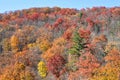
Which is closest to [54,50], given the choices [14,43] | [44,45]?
[44,45]

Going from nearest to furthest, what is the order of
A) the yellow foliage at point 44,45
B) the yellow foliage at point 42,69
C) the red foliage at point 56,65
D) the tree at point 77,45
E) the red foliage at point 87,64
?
1. the red foliage at point 87,64
2. the tree at point 77,45
3. the red foliage at point 56,65
4. the yellow foliage at point 42,69
5. the yellow foliage at point 44,45

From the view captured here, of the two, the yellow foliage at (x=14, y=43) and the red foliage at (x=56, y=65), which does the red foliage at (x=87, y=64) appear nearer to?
the red foliage at (x=56, y=65)

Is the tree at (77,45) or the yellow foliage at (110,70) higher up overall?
the tree at (77,45)

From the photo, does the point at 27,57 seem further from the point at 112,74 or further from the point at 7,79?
the point at 112,74

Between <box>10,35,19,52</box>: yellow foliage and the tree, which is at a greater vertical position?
the tree

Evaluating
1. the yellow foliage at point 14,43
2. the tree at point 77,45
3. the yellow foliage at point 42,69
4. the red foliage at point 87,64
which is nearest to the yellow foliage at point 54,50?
the yellow foliage at point 42,69

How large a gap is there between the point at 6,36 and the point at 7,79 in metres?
89.5

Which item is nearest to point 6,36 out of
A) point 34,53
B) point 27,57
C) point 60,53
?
point 34,53

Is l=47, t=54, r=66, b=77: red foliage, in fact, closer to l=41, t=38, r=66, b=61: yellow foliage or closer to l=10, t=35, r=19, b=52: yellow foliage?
l=41, t=38, r=66, b=61: yellow foliage

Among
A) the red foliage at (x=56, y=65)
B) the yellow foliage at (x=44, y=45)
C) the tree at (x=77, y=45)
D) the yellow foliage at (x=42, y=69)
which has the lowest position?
the yellow foliage at (x=42, y=69)

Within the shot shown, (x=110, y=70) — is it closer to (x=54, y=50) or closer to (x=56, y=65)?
(x=56, y=65)

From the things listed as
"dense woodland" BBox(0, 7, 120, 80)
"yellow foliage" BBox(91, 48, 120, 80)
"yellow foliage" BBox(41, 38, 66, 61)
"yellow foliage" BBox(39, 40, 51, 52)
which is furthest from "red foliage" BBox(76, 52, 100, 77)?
"yellow foliage" BBox(39, 40, 51, 52)

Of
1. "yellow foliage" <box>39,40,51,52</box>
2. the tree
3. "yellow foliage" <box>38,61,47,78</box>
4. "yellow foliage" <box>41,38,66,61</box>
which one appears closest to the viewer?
the tree

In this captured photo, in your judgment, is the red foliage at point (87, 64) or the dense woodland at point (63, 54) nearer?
the red foliage at point (87, 64)
